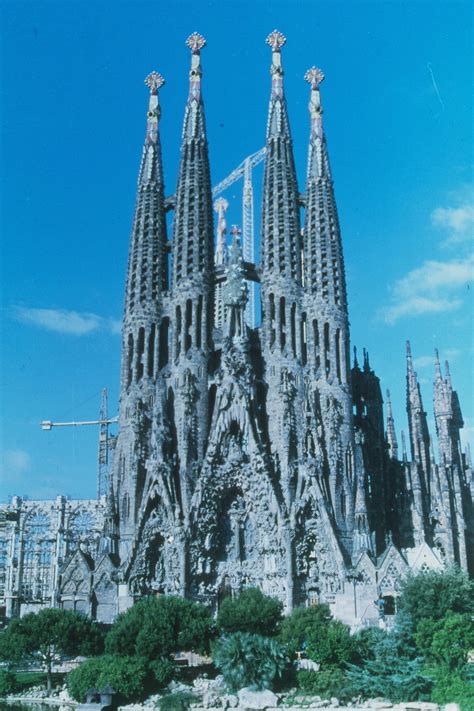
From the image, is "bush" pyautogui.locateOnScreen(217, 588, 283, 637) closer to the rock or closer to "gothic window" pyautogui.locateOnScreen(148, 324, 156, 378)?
the rock

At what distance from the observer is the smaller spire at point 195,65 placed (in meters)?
68.5

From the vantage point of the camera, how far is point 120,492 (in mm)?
57906

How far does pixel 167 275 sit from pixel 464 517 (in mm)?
29825

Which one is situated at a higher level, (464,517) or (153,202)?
(153,202)

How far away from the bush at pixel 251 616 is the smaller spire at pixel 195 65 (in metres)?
42.6

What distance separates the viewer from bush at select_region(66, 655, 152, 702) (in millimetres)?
35031

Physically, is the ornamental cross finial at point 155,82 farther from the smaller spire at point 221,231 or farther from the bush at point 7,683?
the bush at point 7,683

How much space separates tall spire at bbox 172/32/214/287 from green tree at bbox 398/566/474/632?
97.9ft

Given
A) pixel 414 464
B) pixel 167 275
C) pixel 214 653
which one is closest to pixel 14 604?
pixel 167 275

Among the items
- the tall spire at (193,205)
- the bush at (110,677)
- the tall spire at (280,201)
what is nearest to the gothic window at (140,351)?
the tall spire at (193,205)

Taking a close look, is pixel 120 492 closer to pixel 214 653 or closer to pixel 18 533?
pixel 214 653

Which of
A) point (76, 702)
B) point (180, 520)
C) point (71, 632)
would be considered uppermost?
point (180, 520)

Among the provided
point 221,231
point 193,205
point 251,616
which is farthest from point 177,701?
point 221,231

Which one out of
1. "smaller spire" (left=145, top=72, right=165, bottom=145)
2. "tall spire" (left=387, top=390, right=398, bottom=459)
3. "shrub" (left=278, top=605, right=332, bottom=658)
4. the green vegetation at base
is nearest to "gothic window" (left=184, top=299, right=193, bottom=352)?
"smaller spire" (left=145, top=72, right=165, bottom=145)
